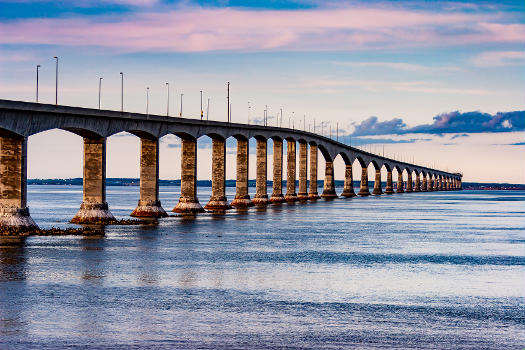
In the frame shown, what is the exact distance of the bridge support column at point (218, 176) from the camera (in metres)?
111

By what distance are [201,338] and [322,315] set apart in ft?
17.6

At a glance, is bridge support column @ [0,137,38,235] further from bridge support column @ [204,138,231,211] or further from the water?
bridge support column @ [204,138,231,211]

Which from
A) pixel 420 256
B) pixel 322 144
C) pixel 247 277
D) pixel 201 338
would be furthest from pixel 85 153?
pixel 322 144

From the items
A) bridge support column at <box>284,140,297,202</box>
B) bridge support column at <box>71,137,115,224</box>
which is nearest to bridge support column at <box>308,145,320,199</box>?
bridge support column at <box>284,140,297,202</box>

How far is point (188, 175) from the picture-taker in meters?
99.8

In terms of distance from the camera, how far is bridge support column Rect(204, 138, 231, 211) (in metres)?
111

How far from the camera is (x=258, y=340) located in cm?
2256

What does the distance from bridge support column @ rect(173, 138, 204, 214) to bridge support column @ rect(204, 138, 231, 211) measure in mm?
9693

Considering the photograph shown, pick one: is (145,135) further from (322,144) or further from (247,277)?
(322,144)

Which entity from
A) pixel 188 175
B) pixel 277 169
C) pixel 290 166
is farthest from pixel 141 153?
pixel 290 166

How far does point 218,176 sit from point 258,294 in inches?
3140

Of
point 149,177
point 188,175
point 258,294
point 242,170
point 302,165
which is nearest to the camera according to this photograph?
point 258,294

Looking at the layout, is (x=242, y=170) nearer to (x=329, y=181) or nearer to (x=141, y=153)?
(x=141, y=153)

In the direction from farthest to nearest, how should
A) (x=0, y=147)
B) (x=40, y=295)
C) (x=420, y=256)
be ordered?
(x=0, y=147) < (x=420, y=256) < (x=40, y=295)
